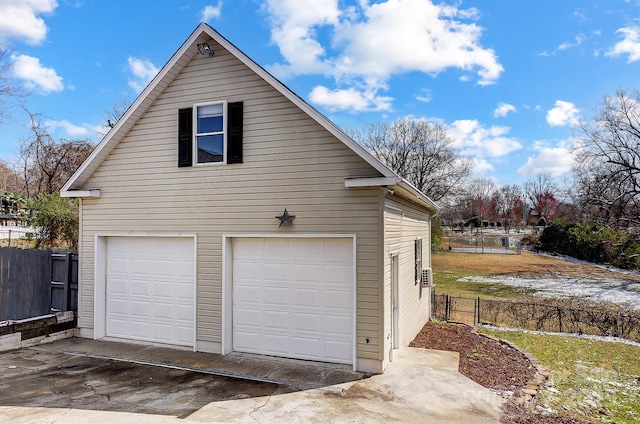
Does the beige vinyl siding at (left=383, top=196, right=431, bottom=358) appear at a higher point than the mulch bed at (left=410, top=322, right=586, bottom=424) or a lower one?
higher

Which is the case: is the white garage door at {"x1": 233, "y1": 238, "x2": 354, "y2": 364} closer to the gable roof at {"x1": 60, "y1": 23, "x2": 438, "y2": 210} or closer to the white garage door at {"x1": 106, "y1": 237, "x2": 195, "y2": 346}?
the white garage door at {"x1": 106, "y1": 237, "x2": 195, "y2": 346}

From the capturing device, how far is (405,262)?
8.91 meters

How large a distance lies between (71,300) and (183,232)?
366 cm

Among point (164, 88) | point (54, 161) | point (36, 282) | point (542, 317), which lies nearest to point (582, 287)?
point (542, 317)

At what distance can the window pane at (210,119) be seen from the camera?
797 centimetres

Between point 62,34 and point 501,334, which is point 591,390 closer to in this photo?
point 501,334

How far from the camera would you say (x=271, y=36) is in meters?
13.1

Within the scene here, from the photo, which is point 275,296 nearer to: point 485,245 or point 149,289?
point 149,289

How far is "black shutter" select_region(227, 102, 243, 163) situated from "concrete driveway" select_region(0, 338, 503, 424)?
13.2 ft

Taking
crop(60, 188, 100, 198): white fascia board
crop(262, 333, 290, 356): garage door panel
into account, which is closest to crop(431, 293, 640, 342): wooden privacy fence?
crop(262, 333, 290, 356): garage door panel

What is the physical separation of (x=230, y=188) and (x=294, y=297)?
8.36ft

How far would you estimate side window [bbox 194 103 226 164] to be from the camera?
7.94 m

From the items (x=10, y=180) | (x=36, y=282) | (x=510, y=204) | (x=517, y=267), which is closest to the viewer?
(x=36, y=282)

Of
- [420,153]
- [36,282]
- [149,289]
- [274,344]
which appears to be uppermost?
[420,153]
